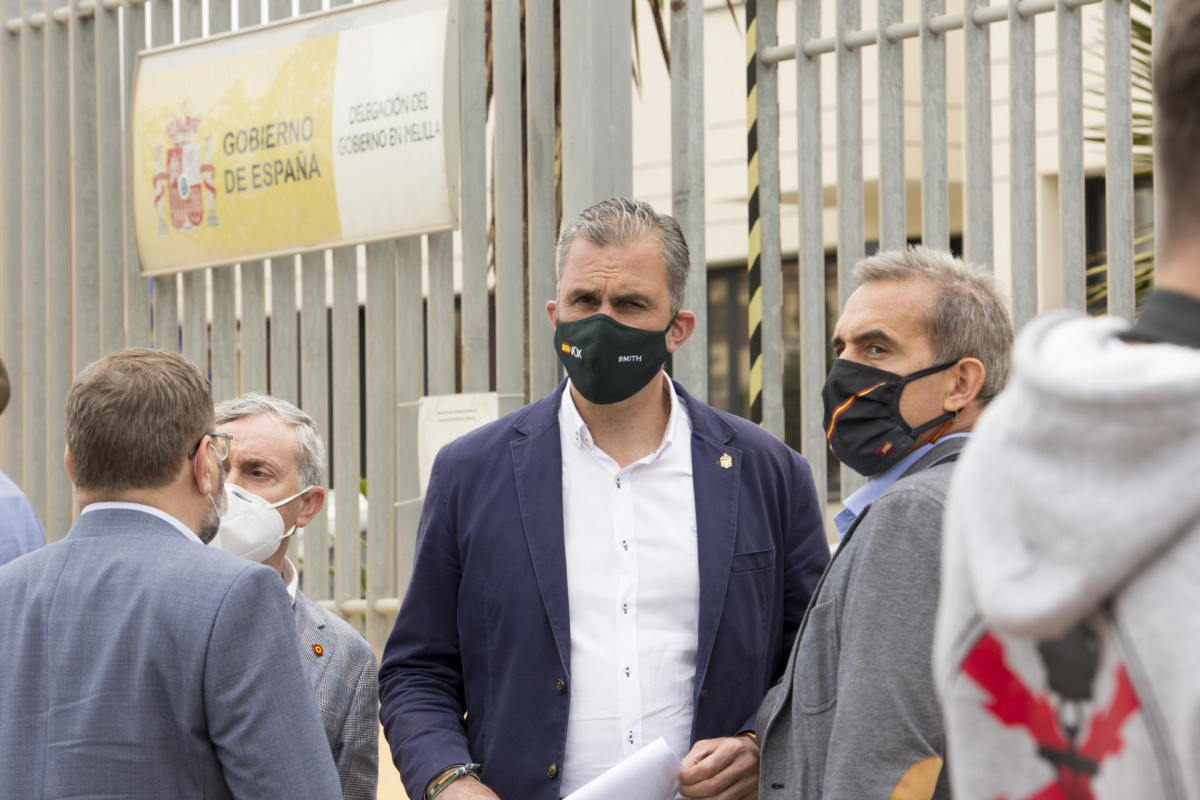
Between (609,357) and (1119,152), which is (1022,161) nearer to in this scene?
(1119,152)

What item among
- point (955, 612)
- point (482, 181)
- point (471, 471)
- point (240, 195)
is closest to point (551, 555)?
point (471, 471)

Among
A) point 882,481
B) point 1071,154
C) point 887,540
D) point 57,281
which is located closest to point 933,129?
point 1071,154

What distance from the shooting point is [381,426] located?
5.81 metres

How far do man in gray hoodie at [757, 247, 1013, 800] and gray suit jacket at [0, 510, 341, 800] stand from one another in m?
0.84

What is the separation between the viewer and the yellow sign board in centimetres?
554

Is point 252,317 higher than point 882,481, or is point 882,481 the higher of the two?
point 252,317

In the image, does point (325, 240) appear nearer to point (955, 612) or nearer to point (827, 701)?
point (827, 701)

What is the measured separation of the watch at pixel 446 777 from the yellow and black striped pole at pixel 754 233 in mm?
2206

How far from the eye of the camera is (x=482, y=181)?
558cm

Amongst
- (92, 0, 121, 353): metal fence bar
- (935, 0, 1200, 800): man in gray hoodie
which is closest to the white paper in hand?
(935, 0, 1200, 800): man in gray hoodie

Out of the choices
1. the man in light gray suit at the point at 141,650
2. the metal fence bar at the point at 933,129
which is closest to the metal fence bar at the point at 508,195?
the metal fence bar at the point at 933,129

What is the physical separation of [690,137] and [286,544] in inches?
87.2

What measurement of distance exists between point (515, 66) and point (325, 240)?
1.04 meters

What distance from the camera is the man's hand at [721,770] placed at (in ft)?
9.22
